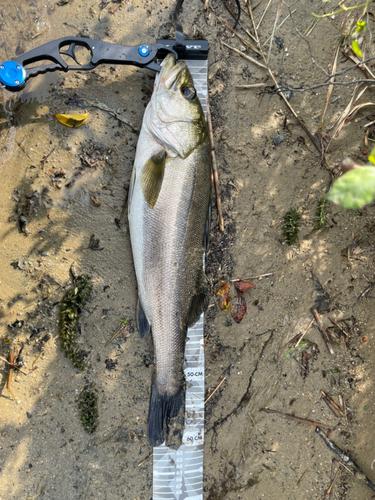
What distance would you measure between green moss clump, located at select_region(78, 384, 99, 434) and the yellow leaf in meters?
2.57

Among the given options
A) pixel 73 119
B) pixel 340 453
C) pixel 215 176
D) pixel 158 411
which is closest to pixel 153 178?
pixel 215 176

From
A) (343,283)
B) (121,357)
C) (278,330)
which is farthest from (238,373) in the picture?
(343,283)

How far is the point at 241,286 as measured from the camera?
3.47 metres

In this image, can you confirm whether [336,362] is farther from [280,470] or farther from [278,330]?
[280,470]

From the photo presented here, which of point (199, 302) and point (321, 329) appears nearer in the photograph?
point (199, 302)

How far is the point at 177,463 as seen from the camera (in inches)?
130

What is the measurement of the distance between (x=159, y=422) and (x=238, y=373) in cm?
92

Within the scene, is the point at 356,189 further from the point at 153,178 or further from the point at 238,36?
the point at 238,36

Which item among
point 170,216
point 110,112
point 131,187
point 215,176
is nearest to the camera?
point 170,216

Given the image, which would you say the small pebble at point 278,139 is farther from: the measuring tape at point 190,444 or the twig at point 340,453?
the twig at point 340,453

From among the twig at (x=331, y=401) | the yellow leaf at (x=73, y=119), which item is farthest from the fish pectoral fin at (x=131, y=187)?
the twig at (x=331, y=401)

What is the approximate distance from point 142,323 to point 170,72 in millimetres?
2326

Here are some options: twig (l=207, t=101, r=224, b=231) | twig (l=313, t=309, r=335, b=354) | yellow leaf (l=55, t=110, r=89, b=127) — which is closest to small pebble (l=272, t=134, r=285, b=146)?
twig (l=207, t=101, r=224, b=231)

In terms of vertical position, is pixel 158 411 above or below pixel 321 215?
below
